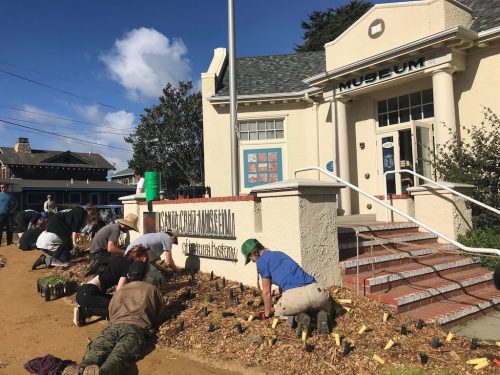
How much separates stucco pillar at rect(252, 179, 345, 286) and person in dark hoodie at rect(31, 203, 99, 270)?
4.98m

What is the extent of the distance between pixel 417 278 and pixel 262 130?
8676 mm

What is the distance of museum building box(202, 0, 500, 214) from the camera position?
9547 millimetres

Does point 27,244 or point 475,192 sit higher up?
point 475,192

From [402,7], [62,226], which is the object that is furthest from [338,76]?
[62,226]

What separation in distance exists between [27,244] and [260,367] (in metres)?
8.54

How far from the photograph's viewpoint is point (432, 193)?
25.6ft

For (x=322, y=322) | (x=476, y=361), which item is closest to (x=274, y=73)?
(x=322, y=322)

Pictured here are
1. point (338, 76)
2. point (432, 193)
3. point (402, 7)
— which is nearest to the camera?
point (432, 193)

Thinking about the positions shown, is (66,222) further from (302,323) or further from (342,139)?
(342,139)

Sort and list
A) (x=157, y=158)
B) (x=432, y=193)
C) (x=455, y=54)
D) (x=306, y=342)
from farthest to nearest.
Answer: (x=157, y=158) → (x=455, y=54) → (x=432, y=193) → (x=306, y=342)

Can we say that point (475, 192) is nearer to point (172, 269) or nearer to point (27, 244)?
point (172, 269)

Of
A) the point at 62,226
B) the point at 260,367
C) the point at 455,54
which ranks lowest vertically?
the point at 260,367

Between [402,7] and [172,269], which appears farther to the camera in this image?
[402,7]

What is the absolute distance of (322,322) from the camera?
4.46 m
